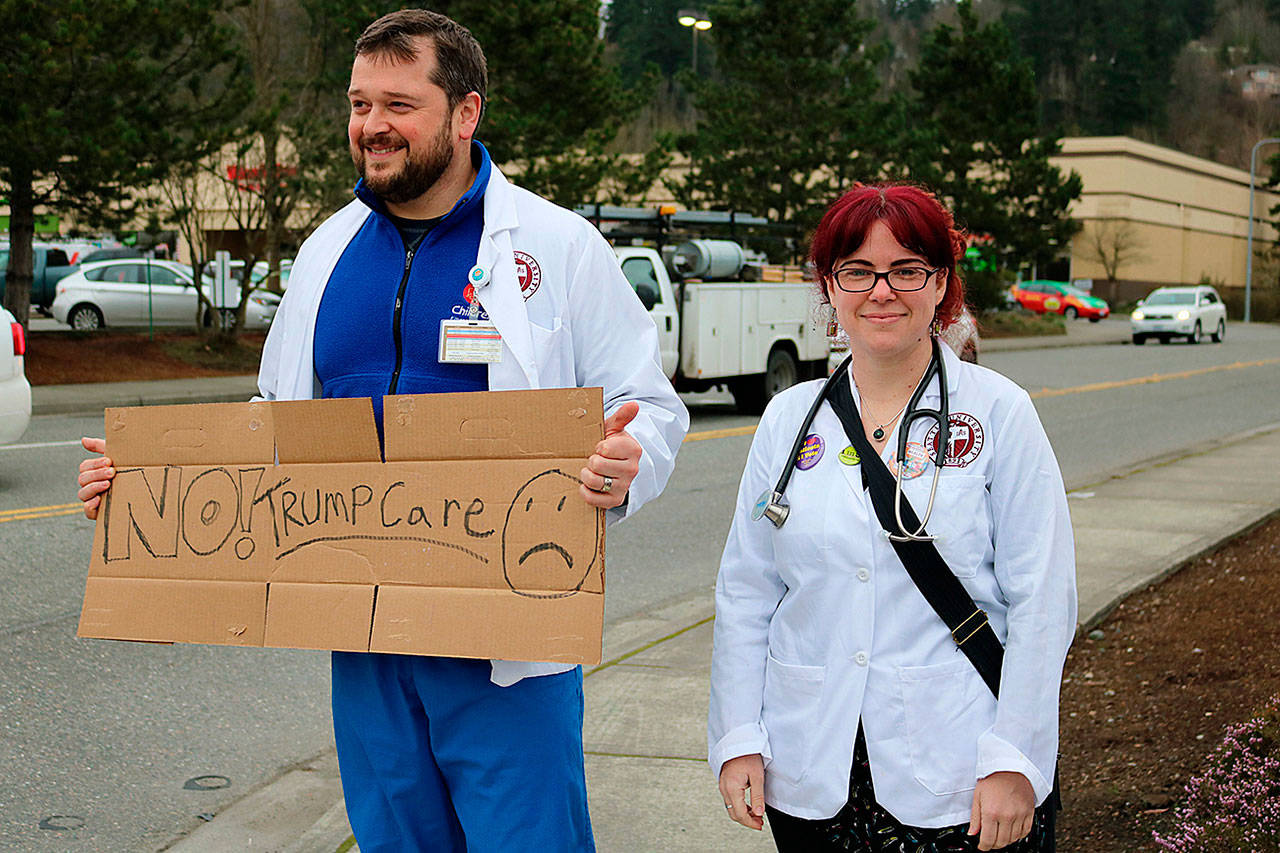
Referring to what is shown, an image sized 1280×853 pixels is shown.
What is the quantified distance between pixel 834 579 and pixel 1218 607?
4.68 m

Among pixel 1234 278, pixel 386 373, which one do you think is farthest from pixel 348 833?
pixel 1234 278

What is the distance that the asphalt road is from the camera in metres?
4.58

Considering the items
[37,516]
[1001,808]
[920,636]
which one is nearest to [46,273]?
[37,516]

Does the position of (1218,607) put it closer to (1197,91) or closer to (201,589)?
(201,589)

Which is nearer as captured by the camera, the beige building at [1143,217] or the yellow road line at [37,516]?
the yellow road line at [37,516]

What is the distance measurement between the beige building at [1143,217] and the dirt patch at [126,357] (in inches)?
2090

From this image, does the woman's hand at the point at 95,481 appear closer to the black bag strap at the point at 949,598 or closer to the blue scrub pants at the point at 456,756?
the blue scrub pants at the point at 456,756

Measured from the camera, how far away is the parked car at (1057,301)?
54250mm

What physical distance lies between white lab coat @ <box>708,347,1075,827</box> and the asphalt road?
108 inches

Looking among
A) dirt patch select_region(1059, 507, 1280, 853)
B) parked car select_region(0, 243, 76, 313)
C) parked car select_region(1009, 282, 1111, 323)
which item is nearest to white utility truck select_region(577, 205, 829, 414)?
dirt patch select_region(1059, 507, 1280, 853)

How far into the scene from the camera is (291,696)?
5.75 metres

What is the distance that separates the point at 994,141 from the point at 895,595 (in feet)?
139

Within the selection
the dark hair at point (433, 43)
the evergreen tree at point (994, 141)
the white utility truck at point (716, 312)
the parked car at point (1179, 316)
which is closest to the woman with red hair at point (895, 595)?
the dark hair at point (433, 43)

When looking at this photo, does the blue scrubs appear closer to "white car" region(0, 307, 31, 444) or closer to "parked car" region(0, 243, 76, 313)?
"white car" region(0, 307, 31, 444)
